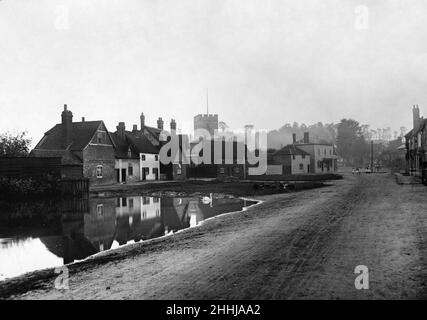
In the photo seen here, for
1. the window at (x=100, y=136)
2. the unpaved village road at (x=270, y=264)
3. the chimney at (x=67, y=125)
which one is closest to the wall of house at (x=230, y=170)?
the window at (x=100, y=136)

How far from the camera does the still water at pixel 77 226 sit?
11.7m

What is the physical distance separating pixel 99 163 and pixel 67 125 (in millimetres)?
5535

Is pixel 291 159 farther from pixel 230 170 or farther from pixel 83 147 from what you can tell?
pixel 83 147

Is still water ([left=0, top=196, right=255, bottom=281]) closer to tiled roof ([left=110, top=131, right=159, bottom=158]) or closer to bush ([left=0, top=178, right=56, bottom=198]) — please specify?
bush ([left=0, top=178, right=56, bottom=198])

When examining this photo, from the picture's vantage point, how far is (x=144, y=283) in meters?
7.85

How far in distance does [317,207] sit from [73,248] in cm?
1231

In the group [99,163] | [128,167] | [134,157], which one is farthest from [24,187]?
[134,157]

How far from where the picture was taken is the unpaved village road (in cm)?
706

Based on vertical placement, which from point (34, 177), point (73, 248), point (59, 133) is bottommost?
point (73, 248)

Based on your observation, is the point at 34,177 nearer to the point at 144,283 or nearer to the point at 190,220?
the point at 190,220

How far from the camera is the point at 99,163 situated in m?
43.4

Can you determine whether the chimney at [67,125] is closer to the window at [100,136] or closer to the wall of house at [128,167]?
the window at [100,136]
